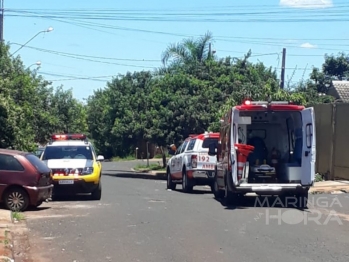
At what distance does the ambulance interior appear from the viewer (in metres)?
18.2

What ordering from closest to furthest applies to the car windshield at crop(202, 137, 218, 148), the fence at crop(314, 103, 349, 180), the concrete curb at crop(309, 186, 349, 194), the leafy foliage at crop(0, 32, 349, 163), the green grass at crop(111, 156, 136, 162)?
the concrete curb at crop(309, 186, 349, 194) < the car windshield at crop(202, 137, 218, 148) < the fence at crop(314, 103, 349, 180) < the leafy foliage at crop(0, 32, 349, 163) < the green grass at crop(111, 156, 136, 162)

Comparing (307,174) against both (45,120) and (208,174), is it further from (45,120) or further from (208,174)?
(45,120)

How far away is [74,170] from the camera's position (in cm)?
1986

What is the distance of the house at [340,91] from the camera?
42.5m

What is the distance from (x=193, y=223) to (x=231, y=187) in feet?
11.0

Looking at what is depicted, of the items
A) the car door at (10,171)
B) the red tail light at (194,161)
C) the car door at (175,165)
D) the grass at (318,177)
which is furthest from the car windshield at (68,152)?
the grass at (318,177)

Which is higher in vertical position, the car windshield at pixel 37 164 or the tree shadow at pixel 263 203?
the car windshield at pixel 37 164

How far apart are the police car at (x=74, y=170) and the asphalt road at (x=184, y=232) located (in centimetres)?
96

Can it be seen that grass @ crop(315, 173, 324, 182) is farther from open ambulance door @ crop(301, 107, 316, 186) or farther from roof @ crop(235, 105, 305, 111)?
roof @ crop(235, 105, 305, 111)

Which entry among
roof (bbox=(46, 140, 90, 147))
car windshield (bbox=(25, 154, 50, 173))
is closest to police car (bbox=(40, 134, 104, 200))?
roof (bbox=(46, 140, 90, 147))

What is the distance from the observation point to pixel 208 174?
22453 millimetres

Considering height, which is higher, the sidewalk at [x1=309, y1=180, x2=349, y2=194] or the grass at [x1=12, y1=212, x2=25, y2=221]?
the sidewalk at [x1=309, y1=180, x2=349, y2=194]

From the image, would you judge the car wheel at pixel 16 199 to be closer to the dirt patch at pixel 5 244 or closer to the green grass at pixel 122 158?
the dirt patch at pixel 5 244

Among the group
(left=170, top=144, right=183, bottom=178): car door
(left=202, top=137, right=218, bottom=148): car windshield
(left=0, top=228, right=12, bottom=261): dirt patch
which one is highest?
(left=202, top=137, right=218, bottom=148): car windshield
